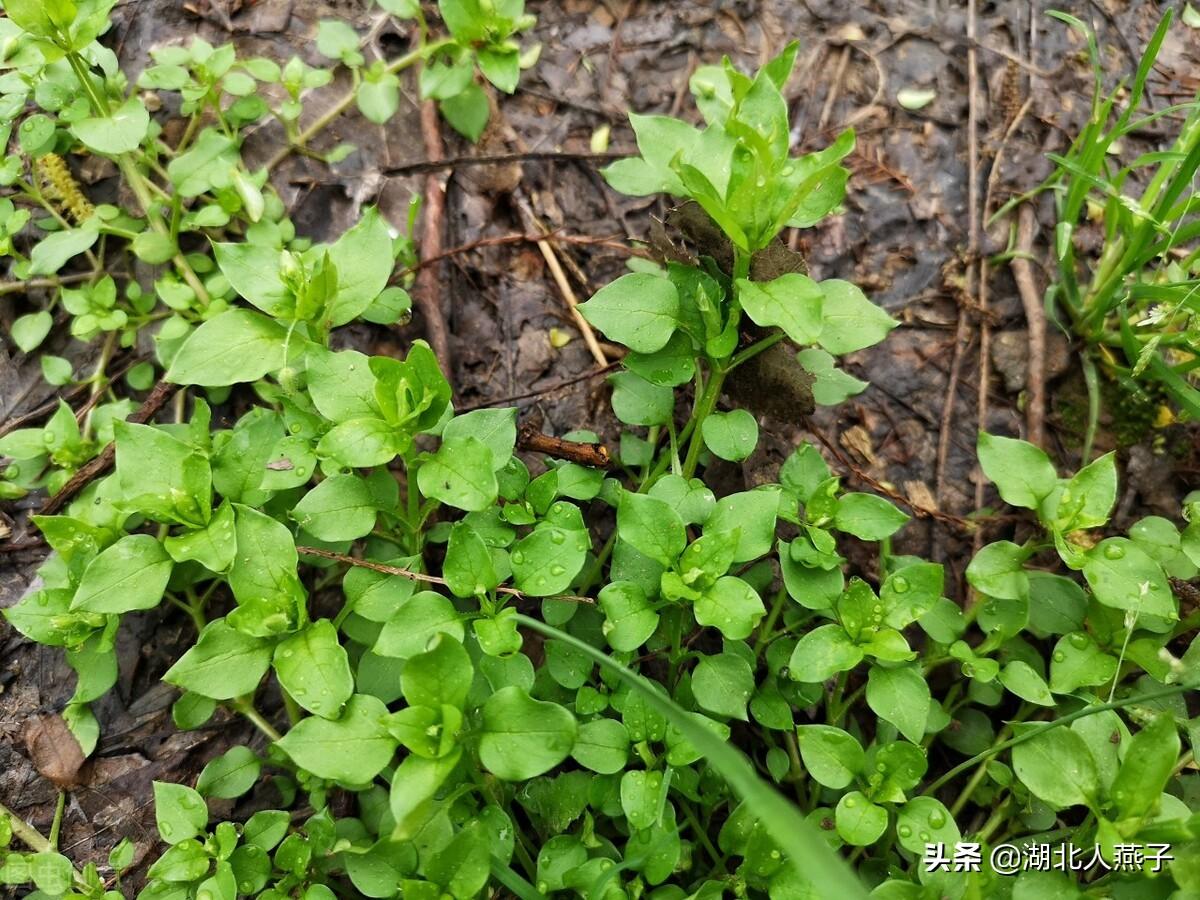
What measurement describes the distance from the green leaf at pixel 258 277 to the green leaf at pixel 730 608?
3.44 feet

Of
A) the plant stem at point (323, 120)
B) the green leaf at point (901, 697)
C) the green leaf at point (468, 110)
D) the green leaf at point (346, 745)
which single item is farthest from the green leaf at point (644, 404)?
the plant stem at point (323, 120)

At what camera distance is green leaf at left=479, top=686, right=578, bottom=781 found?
1.41m

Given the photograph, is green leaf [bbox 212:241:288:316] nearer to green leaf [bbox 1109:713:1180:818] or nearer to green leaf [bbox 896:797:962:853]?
green leaf [bbox 896:797:962:853]

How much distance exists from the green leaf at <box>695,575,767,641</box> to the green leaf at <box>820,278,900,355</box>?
562 millimetres

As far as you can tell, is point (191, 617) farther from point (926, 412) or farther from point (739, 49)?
point (739, 49)

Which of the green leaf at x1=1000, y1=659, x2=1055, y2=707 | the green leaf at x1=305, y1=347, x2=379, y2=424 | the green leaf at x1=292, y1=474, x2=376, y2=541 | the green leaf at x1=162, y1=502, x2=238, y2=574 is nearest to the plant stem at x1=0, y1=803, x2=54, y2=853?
the green leaf at x1=162, y1=502, x2=238, y2=574

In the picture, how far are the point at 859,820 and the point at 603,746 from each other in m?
0.52

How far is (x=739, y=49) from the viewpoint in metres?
2.59

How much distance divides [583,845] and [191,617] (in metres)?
1.09

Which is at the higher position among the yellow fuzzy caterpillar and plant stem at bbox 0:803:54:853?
the yellow fuzzy caterpillar

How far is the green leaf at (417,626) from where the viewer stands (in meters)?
1.52

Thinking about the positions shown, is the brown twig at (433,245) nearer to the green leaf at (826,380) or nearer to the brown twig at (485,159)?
the brown twig at (485,159)

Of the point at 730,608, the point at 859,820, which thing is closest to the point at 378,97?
the point at 730,608

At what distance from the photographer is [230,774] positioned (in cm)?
179
